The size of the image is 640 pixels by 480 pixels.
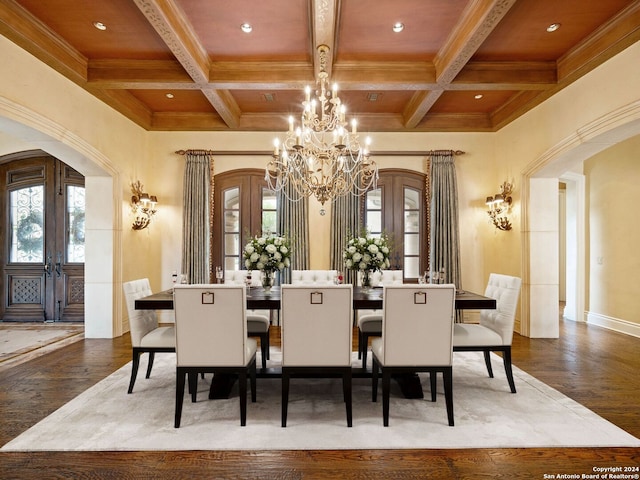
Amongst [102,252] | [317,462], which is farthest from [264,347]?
[102,252]

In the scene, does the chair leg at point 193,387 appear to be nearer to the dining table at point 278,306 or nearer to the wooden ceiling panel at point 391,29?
the dining table at point 278,306

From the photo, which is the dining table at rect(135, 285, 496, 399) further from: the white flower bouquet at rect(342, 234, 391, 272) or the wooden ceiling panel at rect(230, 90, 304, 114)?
the wooden ceiling panel at rect(230, 90, 304, 114)

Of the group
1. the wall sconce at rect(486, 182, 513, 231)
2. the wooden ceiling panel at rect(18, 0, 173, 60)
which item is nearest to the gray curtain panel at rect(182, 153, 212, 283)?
the wooden ceiling panel at rect(18, 0, 173, 60)

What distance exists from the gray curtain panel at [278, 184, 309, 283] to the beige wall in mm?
4685

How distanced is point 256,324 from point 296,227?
2391mm

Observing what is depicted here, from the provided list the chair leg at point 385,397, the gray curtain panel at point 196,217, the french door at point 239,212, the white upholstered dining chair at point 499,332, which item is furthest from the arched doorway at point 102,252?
the white upholstered dining chair at point 499,332

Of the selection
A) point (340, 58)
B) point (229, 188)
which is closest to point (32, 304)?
point (229, 188)

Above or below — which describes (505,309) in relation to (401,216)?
below

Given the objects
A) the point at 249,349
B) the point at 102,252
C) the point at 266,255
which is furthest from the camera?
the point at 102,252

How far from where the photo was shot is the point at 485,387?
3.35 meters

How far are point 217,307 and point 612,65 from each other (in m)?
4.43

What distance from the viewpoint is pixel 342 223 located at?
596 centimetres

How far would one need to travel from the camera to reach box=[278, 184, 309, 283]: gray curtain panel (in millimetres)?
5938

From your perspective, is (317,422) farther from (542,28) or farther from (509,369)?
(542,28)
